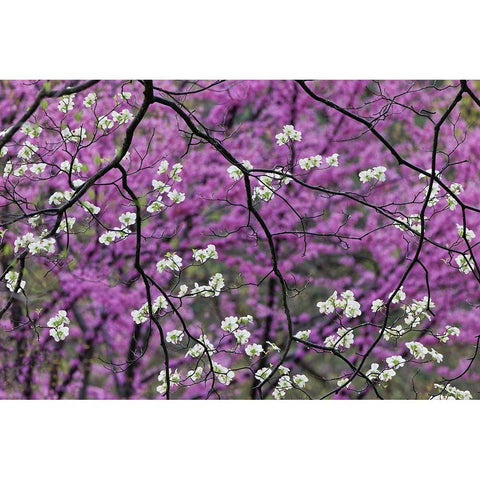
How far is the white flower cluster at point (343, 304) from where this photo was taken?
257 centimetres

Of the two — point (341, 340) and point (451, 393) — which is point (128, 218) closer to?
point (341, 340)

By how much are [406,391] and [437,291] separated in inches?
16.5

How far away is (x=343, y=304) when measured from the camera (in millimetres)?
2570

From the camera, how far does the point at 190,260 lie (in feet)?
8.46

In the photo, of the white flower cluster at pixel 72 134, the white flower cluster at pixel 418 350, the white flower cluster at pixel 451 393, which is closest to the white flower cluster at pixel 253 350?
the white flower cluster at pixel 418 350

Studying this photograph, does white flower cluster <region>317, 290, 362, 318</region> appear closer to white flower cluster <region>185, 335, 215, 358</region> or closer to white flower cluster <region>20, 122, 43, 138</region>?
white flower cluster <region>185, 335, 215, 358</region>

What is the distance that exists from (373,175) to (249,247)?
576 mm

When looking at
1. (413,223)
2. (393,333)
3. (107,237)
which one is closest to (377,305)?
(393,333)

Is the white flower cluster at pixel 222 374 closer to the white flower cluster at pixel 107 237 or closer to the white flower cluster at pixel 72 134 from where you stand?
the white flower cluster at pixel 107 237

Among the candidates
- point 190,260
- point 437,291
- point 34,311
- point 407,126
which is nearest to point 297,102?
point 407,126

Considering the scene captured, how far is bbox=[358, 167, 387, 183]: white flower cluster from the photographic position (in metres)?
2.58

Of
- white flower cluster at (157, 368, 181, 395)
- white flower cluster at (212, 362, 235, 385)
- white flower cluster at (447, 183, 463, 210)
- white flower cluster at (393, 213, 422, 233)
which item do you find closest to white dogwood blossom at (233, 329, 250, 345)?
white flower cluster at (212, 362, 235, 385)

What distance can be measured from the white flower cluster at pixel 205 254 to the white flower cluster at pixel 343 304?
0.46 m
